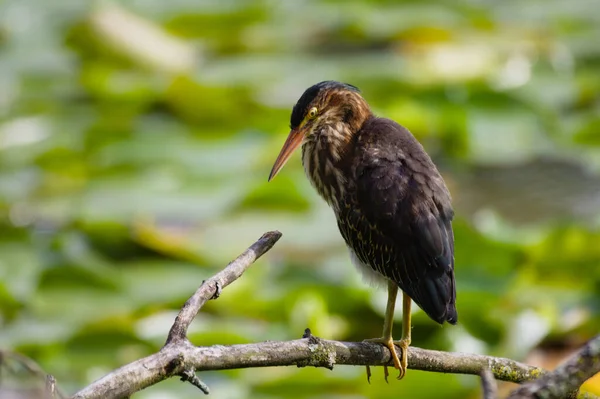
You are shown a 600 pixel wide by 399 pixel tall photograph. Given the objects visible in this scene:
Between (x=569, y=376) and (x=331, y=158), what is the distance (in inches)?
62.3

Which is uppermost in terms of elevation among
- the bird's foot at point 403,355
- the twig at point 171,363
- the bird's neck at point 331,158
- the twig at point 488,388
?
the bird's neck at point 331,158

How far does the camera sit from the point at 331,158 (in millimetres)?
3547

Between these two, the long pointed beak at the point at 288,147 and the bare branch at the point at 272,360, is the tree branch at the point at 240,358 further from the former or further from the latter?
the long pointed beak at the point at 288,147

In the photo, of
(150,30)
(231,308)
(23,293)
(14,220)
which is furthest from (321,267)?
(150,30)

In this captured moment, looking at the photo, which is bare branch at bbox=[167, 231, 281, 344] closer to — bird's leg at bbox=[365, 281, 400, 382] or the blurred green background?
bird's leg at bbox=[365, 281, 400, 382]

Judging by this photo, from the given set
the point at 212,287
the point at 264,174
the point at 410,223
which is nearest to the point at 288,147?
the point at 410,223

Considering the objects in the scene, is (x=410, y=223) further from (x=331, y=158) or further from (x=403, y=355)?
(x=331, y=158)

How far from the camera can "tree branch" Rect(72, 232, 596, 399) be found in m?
2.16

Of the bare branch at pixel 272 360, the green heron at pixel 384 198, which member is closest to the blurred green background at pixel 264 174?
the green heron at pixel 384 198

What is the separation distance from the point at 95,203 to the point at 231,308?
130 centimetres

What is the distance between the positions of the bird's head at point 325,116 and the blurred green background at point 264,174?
817 millimetres

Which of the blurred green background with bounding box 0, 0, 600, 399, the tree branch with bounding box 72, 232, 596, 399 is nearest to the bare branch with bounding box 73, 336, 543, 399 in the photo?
the tree branch with bounding box 72, 232, 596, 399

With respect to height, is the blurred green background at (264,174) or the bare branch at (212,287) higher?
the blurred green background at (264,174)

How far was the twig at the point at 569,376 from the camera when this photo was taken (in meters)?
2.05
